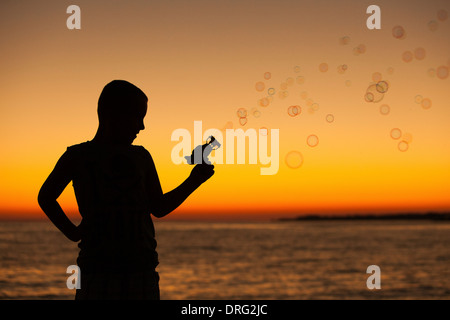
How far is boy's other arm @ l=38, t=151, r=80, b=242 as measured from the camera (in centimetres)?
294

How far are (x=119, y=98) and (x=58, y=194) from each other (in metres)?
0.59

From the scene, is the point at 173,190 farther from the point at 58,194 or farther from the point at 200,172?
the point at 58,194

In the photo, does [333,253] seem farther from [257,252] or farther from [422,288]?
[422,288]

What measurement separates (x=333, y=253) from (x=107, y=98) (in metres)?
42.7

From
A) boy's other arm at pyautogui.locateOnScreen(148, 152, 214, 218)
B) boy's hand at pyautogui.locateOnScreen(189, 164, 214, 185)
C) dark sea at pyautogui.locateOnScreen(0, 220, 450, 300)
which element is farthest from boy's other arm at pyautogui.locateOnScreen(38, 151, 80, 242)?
dark sea at pyautogui.locateOnScreen(0, 220, 450, 300)

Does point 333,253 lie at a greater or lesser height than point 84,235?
lesser

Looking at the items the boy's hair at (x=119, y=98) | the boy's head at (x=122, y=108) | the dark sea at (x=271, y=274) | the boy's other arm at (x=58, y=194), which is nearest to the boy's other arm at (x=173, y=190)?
the boy's head at (x=122, y=108)

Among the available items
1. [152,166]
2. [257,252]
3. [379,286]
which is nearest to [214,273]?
[379,286]

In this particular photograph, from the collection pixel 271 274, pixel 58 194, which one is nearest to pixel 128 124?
pixel 58 194

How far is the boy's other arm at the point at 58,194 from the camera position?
9.63 ft

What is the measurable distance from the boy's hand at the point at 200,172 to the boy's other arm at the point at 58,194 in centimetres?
64

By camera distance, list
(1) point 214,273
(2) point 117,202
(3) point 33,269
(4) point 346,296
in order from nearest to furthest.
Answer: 1. (2) point 117,202
2. (4) point 346,296
3. (1) point 214,273
4. (3) point 33,269

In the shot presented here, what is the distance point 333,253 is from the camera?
44094 millimetres

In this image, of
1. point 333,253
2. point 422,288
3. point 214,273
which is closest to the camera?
point 422,288
